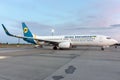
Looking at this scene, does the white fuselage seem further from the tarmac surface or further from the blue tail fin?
the tarmac surface

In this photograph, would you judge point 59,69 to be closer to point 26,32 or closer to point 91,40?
point 91,40

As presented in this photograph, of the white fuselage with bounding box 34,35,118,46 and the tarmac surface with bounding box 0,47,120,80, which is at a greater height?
the white fuselage with bounding box 34,35,118,46

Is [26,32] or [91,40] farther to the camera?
[26,32]

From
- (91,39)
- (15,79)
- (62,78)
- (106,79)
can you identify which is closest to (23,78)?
(15,79)

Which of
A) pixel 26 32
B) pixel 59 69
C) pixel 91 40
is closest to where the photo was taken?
pixel 59 69

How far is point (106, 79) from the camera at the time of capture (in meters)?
6.11

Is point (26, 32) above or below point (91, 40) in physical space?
above

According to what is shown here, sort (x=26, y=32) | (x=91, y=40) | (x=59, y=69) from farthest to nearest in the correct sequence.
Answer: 1. (x=26, y=32)
2. (x=91, y=40)
3. (x=59, y=69)

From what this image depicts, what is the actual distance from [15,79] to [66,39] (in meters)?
27.1

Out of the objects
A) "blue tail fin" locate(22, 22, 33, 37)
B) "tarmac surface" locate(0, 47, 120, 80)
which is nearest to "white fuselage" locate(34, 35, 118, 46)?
"blue tail fin" locate(22, 22, 33, 37)

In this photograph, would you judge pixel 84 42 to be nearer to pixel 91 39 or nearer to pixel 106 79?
pixel 91 39

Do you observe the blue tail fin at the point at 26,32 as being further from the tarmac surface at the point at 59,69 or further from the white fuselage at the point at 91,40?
the tarmac surface at the point at 59,69

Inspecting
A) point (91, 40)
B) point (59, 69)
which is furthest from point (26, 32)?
point (59, 69)

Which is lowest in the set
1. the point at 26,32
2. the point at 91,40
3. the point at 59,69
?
the point at 59,69
